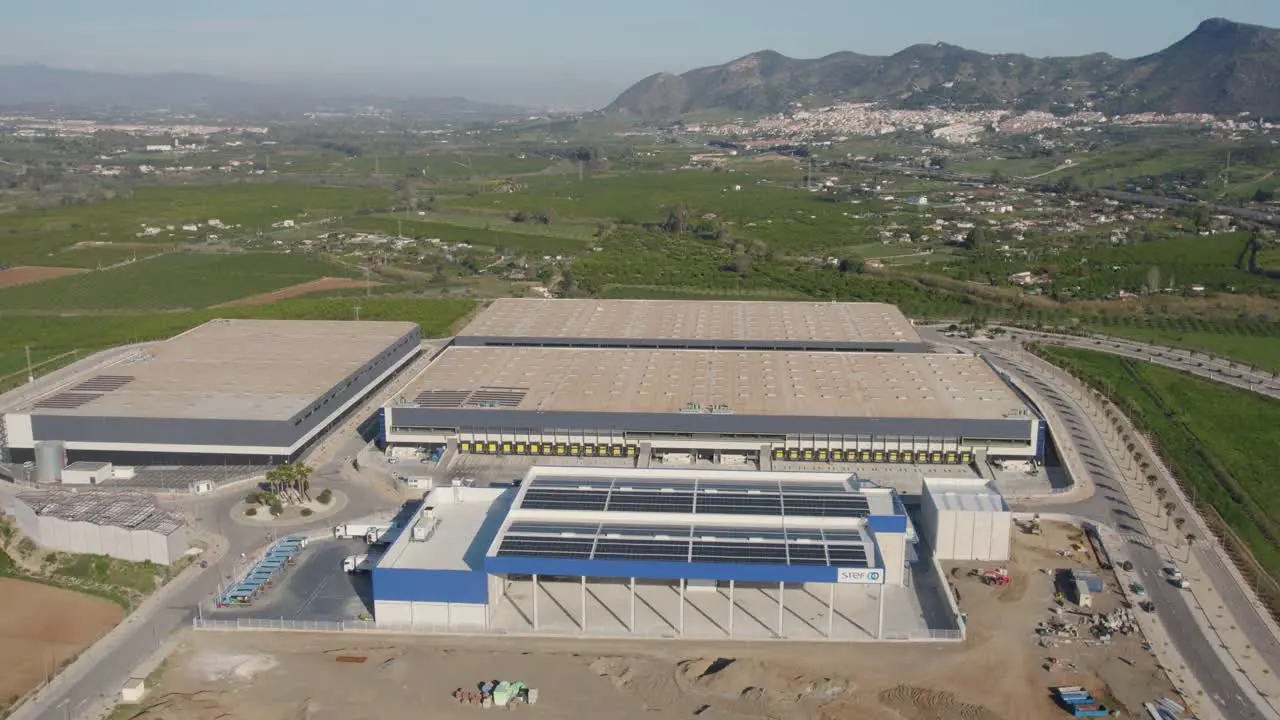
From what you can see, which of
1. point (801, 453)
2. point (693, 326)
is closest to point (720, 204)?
point (693, 326)

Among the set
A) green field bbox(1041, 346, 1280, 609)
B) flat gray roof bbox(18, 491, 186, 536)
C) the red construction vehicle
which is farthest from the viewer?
green field bbox(1041, 346, 1280, 609)

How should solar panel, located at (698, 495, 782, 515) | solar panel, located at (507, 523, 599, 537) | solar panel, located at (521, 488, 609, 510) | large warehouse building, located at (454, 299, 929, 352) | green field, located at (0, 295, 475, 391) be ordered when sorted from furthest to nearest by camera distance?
green field, located at (0, 295, 475, 391) → large warehouse building, located at (454, 299, 929, 352) → solar panel, located at (521, 488, 609, 510) → solar panel, located at (698, 495, 782, 515) → solar panel, located at (507, 523, 599, 537)

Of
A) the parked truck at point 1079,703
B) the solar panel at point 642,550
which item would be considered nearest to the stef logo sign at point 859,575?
the solar panel at point 642,550

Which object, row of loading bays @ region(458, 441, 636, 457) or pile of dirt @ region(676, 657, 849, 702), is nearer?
pile of dirt @ region(676, 657, 849, 702)

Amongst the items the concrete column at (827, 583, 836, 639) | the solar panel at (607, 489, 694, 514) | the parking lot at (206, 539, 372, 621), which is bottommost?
the parking lot at (206, 539, 372, 621)

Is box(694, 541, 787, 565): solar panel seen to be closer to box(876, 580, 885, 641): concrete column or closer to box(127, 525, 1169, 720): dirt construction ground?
box(127, 525, 1169, 720): dirt construction ground

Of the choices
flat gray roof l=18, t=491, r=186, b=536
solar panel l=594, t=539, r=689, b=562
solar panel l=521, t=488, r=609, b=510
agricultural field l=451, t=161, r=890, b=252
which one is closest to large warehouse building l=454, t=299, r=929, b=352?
flat gray roof l=18, t=491, r=186, b=536

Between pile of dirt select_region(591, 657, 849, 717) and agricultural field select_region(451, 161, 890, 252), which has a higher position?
agricultural field select_region(451, 161, 890, 252)

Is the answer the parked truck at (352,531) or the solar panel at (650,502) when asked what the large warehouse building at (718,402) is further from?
the parked truck at (352,531)
